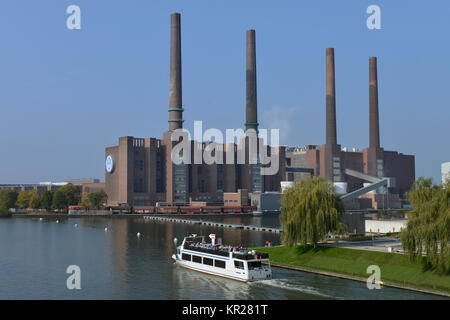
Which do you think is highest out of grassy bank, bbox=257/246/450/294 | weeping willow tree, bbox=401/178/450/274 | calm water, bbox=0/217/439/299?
weeping willow tree, bbox=401/178/450/274

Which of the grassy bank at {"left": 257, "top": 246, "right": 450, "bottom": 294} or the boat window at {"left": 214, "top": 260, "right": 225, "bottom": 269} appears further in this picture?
the boat window at {"left": 214, "top": 260, "right": 225, "bottom": 269}

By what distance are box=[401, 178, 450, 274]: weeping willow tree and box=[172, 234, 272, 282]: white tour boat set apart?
15.5m

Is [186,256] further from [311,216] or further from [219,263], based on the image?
[311,216]

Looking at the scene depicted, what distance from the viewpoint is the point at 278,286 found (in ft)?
184

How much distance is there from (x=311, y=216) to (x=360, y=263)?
10.6 meters

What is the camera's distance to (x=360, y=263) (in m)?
62.1

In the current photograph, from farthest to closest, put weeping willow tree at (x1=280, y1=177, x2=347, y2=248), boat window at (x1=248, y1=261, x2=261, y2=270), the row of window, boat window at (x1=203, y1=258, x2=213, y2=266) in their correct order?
weeping willow tree at (x1=280, y1=177, x2=347, y2=248) < boat window at (x1=203, y1=258, x2=213, y2=266) < the row of window < boat window at (x1=248, y1=261, x2=261, y2=270)

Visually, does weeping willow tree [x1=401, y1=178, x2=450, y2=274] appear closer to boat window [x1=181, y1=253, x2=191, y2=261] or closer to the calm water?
the calm water

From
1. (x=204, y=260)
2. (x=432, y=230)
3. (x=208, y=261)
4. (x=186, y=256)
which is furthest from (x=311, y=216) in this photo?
(x=432, y=230)

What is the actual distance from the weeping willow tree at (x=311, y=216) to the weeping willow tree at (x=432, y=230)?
46.9ft

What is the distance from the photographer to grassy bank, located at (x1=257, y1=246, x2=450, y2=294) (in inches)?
2096

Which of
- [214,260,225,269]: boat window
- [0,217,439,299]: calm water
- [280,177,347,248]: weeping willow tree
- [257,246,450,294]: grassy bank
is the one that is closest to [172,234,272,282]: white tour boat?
[214,260,225,269]: boat window
